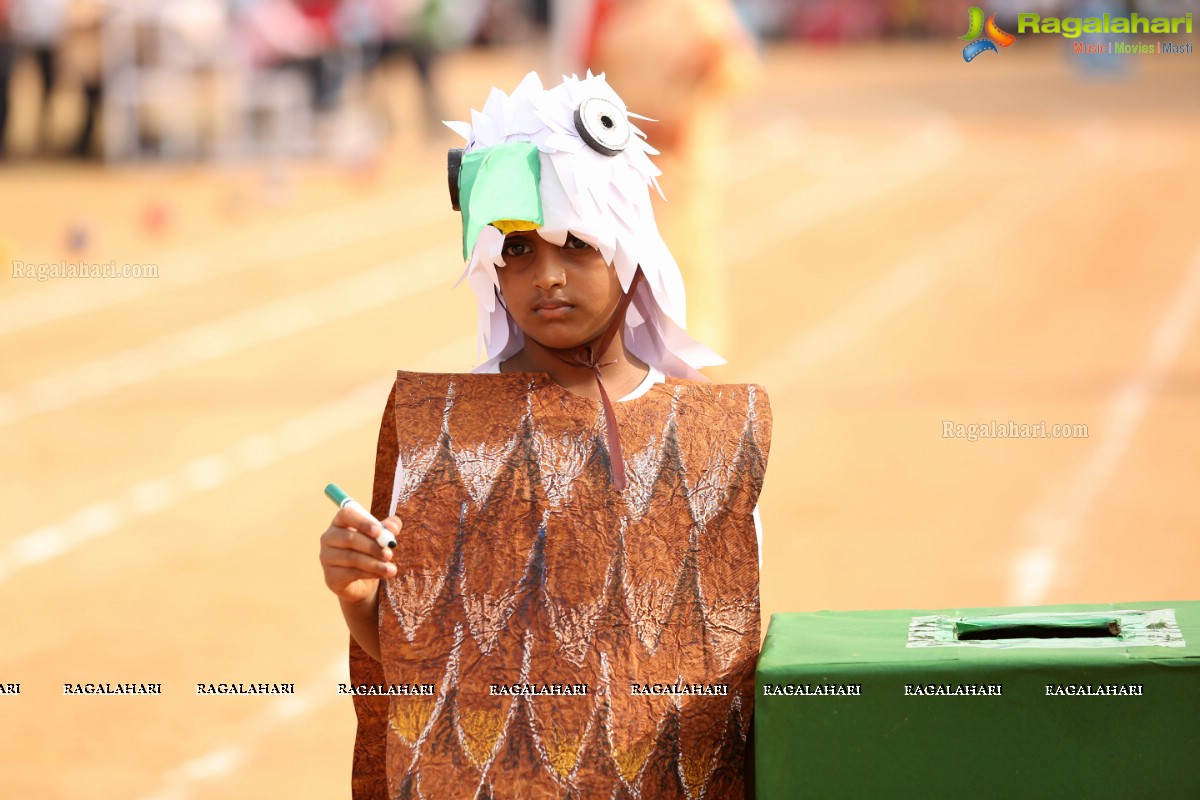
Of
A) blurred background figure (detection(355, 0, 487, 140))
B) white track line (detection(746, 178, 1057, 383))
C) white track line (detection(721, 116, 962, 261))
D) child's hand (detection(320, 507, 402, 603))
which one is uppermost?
blurred background figure (detection(355, 0, 487, 140))

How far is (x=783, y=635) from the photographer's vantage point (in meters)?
3.03

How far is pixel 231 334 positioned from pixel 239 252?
345 centimetres

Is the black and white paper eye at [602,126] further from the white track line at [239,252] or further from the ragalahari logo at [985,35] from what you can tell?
the white track line at [239,252]

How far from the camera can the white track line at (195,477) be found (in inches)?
324

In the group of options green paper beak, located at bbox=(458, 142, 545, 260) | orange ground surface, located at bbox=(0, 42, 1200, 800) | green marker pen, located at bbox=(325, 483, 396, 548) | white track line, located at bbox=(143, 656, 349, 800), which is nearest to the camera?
green marker pen, located at bbox=(325, 483, 396, 548)

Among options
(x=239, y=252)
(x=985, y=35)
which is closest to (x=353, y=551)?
(x=985, y=35)

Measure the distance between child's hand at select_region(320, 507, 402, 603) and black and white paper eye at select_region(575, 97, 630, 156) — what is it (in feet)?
2.41

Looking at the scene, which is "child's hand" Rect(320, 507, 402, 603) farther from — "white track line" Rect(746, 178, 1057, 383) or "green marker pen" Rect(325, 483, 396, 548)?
"white track line" Rect(746, 178, 1057, 383)

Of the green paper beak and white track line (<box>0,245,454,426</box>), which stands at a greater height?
white track line (<box>0,245,454,426</box>)

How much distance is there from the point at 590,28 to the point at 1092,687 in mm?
7083

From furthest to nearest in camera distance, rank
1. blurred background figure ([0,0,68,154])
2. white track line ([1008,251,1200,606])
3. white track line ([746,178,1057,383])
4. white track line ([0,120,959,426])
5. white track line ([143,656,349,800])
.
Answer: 1. blurred background figure ([0,0,68,154])
2. white track line ([746,178,1057,383])
3. white track line ([0,120,959,426])
4. white track line ([1008,251,1200,606])
5. white track line ([143,656,349,800])

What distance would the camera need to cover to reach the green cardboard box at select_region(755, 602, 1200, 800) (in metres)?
2.73

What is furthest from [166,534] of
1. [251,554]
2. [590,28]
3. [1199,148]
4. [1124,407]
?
[1199,148]

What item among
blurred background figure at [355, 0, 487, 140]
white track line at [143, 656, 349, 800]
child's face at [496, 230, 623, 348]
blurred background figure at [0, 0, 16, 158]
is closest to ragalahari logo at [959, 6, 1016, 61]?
white track line at [143, 656, 349, 800]
